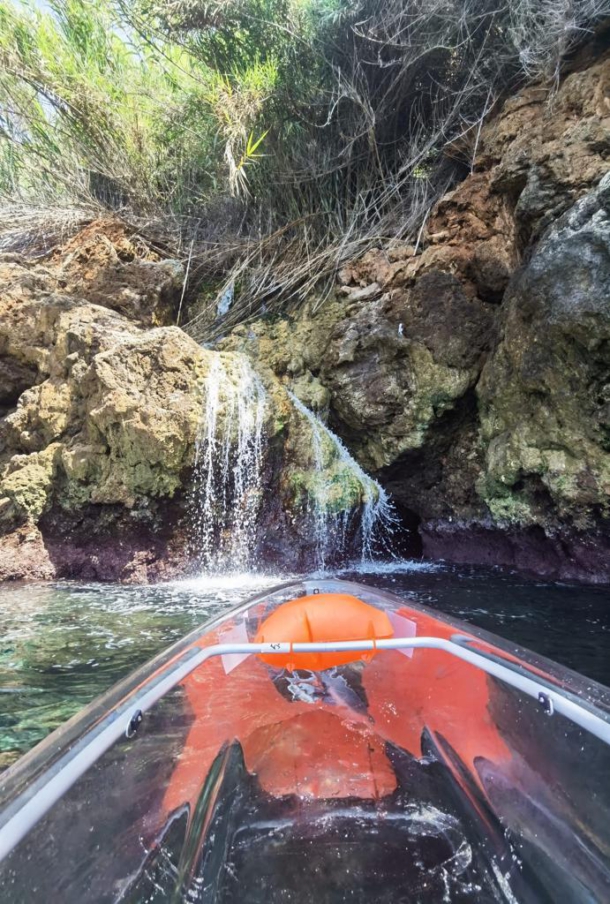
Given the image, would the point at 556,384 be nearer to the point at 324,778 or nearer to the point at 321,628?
the point at 321,628

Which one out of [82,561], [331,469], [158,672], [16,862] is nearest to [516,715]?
[158,672]

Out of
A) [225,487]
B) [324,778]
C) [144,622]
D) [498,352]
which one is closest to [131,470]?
[225,487]

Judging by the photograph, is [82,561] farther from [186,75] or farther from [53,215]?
[186,75]

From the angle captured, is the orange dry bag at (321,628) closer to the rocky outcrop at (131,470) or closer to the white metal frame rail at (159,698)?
the white metal frame rail at (159,698)

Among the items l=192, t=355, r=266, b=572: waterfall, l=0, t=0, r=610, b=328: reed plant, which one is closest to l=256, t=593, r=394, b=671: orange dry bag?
l=192, t=355, r=266, b=572: waterfall

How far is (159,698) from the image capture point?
1.41 m

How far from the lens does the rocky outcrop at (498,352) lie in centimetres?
385

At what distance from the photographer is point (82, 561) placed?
481 cm

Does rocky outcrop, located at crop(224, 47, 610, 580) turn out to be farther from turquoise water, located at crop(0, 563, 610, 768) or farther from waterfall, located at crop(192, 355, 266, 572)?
waterfall, located at crop(192, 355, 266, 572)

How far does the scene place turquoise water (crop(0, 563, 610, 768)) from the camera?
216 centimetres

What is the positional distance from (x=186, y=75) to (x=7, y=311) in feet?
13.8

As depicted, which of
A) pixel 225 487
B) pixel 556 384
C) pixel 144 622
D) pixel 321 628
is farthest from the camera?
pixel 225 487

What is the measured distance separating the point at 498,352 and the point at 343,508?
6.66 feet

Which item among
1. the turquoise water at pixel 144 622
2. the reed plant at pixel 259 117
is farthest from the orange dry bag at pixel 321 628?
the reed plant at pixel 259 117
